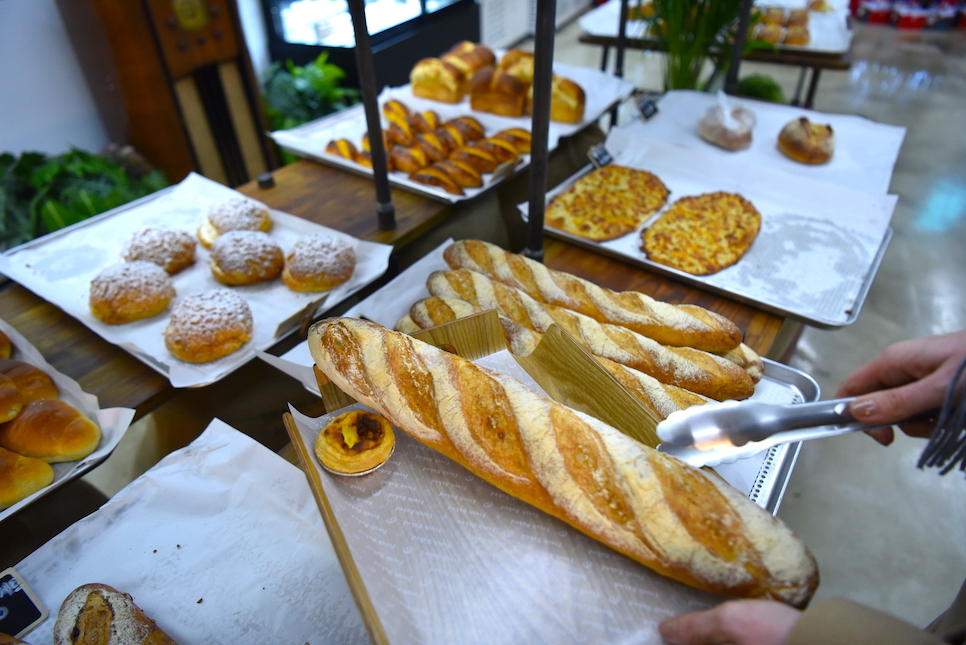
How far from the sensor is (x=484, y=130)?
296 cm

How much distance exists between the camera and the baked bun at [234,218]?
2094 mm

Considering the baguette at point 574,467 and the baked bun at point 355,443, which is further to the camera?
the baked bun at point 355,443

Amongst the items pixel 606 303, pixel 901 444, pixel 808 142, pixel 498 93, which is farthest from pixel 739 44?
pixel 606 303

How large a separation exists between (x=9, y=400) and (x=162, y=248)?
758mm

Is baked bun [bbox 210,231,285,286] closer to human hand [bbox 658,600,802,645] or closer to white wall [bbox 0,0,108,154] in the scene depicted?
human hand [bbox 658,600,802,645]

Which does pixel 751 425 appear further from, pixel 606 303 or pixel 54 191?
pixel 54 191

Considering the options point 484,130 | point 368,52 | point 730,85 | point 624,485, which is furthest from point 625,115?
point 624,485

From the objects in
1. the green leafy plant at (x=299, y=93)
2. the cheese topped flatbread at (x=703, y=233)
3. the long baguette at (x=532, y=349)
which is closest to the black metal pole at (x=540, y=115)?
the long baguette at (x=532, y=349)

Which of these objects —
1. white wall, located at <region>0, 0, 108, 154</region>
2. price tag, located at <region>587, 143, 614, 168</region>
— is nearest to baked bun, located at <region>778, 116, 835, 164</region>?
price tag, located at <region>587, 143, 614, 168</region>

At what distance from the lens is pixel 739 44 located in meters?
3.05

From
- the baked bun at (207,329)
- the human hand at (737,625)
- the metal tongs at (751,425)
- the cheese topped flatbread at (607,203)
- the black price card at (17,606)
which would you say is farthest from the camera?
the cheese topped flatbread at (607,203)

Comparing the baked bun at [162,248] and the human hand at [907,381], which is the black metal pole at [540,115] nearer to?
the human hand at [907,381]

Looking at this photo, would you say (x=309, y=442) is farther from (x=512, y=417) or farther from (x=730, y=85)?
(x=730, y=85)

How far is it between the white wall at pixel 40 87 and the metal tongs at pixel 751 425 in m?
3.50
